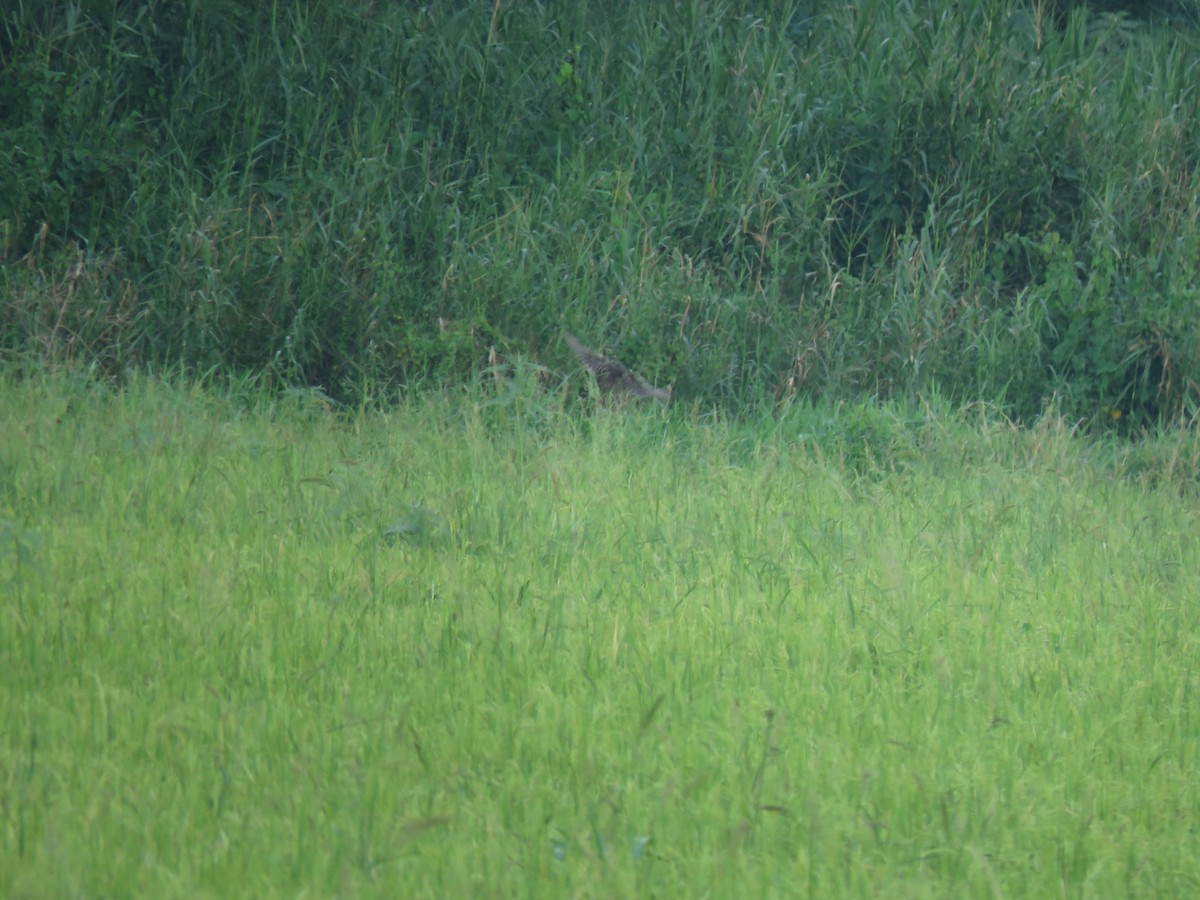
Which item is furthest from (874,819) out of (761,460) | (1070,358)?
(1070,358)

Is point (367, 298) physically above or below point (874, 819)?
below

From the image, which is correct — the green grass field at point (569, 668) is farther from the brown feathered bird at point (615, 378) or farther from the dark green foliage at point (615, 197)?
the dark green foliage at point (615, 197)

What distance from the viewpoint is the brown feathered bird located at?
6449 mm

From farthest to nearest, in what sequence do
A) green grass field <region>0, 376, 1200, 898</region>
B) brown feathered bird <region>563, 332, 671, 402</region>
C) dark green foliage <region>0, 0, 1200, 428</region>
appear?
dark green foliage <region>0, 0, 1200, 428</region>
brown feathered bird <region>563, 332, 671, 402</region>
green grass field <region>0, 376, 1200, 898</region>

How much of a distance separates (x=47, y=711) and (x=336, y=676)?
623 millimetres

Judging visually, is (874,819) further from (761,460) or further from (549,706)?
(761,460)

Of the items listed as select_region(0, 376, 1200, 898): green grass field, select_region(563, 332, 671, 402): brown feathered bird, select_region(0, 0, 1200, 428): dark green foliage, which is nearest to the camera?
select_region(0, 376, 1200, 898): green grass field

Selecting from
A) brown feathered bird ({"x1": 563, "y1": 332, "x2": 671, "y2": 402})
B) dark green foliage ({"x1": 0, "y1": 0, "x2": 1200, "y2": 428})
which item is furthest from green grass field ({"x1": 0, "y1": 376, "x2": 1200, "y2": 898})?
dark green foliage ({"x1": 0, "y1": 0, "x2": 1200, "y2": 428})

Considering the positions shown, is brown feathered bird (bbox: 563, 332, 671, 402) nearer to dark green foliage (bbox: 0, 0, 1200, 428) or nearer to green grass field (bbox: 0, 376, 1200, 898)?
dark green foliage (bbox: 0, 0, 1200, 428)

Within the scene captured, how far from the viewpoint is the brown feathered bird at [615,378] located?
6.45m

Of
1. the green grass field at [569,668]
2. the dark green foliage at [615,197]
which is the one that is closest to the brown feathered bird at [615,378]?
the dark green foliage at [615,197]

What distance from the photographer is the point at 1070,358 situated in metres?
7.20

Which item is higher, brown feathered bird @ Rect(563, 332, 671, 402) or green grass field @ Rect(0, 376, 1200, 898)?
green grass field @ Rect(0, 376, 1200, 898)

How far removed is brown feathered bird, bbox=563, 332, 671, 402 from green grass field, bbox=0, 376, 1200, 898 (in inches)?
39.6
